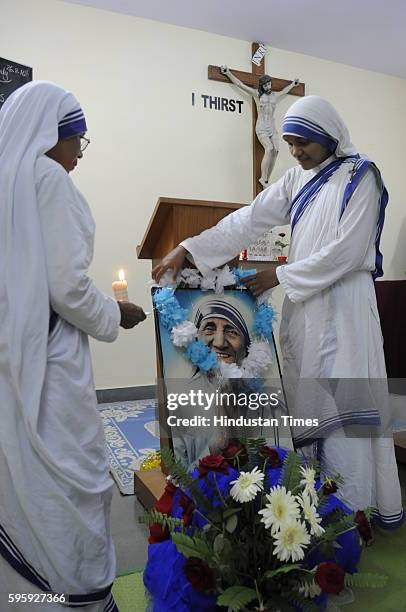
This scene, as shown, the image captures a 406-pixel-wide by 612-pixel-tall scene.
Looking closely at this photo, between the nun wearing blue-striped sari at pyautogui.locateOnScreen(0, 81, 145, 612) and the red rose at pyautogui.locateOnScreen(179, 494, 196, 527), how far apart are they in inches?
9.7

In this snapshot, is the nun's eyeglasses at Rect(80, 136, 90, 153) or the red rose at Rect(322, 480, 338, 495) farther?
the nun's eyeglasses at Rect(80, 136, 90, 153)

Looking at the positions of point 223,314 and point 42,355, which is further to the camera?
point 223,314

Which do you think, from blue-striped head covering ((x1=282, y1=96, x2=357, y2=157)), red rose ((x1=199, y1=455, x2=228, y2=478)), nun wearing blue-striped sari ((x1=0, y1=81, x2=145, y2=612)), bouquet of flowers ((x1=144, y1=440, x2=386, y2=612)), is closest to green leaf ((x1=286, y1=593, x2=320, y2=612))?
bouquet of flowers ((x1=144, y1=440, x2=386, y2=612))

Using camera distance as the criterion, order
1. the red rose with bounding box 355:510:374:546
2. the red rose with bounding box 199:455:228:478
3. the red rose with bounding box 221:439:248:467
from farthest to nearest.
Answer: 1. the red rose with bounding box 221:439:248:467
2. the red rose with bounding box 199:455:228:478
3. the red rose with bounding box 355:510:374:546

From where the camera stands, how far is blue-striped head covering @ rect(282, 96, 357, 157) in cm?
207

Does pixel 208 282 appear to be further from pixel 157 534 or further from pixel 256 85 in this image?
pixel 256 85

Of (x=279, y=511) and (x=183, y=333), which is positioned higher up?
(x=183, y=333)

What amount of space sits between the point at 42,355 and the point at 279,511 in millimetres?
732

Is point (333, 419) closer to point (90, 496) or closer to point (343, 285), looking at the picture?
point (343, 285)

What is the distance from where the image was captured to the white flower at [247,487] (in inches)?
49.4

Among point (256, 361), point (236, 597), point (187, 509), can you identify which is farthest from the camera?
point (256, 361)

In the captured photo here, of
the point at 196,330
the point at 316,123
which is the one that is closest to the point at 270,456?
the point at 196,330

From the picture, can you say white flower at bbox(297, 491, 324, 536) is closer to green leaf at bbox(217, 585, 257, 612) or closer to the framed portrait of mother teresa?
green leaf at bbox(217, 585, 257, 612)

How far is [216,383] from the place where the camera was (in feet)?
6.55
